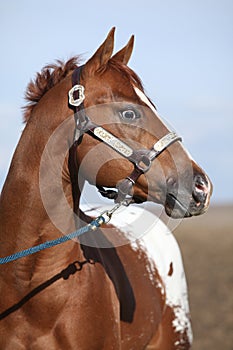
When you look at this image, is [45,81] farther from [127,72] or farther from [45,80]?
[127,72]

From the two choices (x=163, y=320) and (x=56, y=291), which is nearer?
(x=56, y=291)

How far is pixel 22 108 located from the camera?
3961mm

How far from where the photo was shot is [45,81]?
392 cm

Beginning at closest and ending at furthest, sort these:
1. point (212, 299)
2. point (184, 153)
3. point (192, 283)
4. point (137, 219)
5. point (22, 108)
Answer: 1. point (184, 153)
2. point (22, 108)
3. point (137, 219)
4. point (212, 299)
5. point (192, 283)

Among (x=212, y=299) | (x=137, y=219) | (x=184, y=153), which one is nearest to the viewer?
(x=184, y=153)

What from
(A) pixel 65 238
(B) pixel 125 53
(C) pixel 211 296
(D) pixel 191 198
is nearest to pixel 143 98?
(B) pixel 125 53

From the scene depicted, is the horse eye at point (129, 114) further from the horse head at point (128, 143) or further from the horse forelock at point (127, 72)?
the horse forelock at point (127, 72)

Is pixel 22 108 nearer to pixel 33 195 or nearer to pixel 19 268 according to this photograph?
pixel 33 195

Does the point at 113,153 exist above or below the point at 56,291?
above

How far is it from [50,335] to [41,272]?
1.27 feet

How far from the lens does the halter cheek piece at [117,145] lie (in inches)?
138

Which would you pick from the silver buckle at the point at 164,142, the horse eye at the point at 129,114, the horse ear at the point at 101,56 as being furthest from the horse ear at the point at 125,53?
the silver buckle at the point at 164,142

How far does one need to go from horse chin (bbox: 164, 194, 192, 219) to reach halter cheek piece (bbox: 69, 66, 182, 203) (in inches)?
8.8

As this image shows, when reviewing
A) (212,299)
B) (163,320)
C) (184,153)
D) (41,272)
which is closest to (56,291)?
(41,272)
